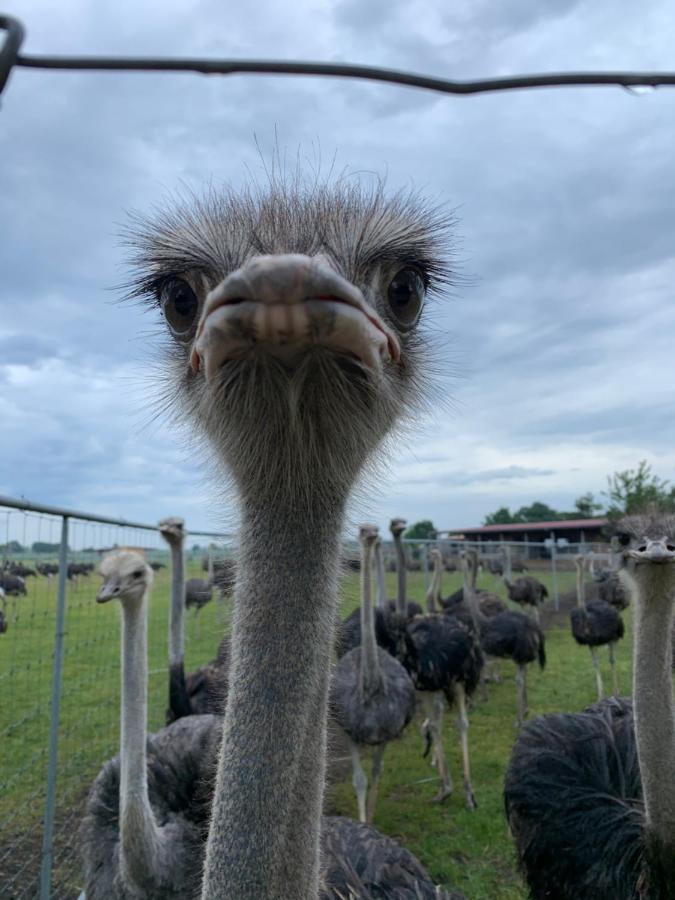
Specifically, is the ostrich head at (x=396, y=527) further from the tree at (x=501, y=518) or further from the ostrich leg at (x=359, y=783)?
the tree at (x=501, y=518)

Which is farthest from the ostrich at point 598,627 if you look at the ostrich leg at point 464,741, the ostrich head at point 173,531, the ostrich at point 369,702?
the ostrich head at point 173,531

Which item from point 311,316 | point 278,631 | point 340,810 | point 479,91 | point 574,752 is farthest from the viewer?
point 340,810

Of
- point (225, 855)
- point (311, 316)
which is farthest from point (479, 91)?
point (225, 855)

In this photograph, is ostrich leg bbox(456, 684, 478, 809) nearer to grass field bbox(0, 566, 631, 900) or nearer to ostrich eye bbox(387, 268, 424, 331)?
grass field bbox(0, 566, 631, 900)

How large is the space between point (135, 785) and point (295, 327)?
8.15ft

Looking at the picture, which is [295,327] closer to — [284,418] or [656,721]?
[284,418]

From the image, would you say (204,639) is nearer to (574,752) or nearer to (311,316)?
(574,752)

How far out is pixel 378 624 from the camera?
773 cm

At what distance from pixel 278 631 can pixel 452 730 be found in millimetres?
7501

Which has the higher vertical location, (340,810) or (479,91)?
(479,91)

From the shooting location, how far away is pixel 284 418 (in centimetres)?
137

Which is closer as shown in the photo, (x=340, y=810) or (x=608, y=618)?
(x=340, y=810)

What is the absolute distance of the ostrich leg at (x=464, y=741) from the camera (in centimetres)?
591

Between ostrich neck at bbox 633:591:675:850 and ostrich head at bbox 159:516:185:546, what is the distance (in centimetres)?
394
